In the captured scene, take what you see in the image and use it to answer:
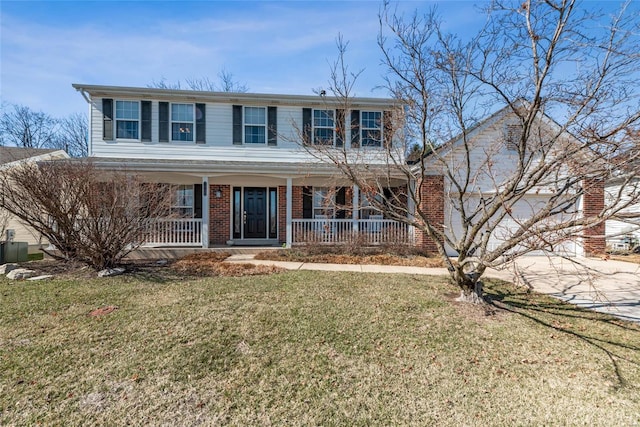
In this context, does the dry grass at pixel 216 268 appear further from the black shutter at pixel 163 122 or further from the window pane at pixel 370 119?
the window pane at pixel 370 119

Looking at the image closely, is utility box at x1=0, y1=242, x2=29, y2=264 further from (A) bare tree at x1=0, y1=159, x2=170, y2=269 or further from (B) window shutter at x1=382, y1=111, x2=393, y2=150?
(B) window shutter at x1=382, y1=111, x2=393, y2=150

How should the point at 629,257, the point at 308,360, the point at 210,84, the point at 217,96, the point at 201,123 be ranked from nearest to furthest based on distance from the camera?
the point at 308,360
the point at 629,257
the point at 217,96
the point at 201,123
the point at 210,84

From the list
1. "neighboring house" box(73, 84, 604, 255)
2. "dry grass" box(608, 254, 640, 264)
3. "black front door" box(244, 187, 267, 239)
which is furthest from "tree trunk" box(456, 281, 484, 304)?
"black front door" box(244, 187, 267, 239)

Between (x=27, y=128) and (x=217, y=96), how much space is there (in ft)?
96.6

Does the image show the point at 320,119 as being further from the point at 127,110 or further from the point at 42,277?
the point at 42,277

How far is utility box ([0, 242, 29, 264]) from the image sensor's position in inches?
365

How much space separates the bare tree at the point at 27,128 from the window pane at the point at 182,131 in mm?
26469

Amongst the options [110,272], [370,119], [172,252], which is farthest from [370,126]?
[110,272]

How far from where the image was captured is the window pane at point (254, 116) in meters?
11.7

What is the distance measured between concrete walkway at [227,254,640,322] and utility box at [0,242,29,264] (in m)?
6.97

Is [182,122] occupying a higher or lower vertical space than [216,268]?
higher

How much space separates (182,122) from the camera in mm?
11359

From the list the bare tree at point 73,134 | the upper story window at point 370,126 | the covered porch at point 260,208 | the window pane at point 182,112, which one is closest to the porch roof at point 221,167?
the covered porch at point 260,208

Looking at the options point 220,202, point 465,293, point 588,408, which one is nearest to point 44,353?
point 588,408
